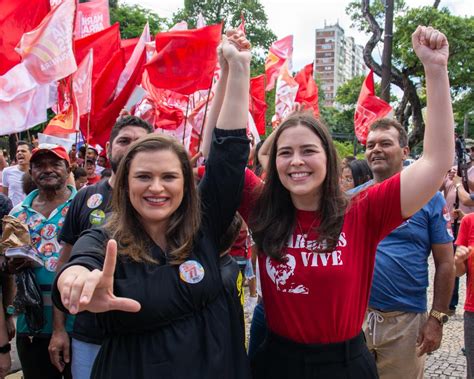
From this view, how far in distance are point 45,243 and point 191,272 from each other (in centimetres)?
155

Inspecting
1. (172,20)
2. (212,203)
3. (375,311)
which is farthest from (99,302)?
(172,20)

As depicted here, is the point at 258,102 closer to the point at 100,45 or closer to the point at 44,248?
the point at 100,45

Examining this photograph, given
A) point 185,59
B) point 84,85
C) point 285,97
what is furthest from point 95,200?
point 285,97

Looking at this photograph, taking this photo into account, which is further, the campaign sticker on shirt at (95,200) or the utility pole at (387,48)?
the utility pole at (387,48)

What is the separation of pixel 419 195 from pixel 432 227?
113 cm

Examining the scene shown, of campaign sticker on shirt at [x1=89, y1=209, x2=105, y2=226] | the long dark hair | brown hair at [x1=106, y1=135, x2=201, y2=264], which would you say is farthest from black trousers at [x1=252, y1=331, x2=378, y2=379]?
campaign sticker on shirt at [x1=89, y1=209, x2=105, y2=226]

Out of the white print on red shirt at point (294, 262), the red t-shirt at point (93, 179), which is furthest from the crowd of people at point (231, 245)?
the red t-shirt at point (93, 179)

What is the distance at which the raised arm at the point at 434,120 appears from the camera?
5.74 feet

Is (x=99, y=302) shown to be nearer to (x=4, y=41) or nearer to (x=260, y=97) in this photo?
(x=4, y=41)

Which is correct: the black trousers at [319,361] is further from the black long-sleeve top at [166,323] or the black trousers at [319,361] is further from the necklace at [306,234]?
the necklace at [306,234]

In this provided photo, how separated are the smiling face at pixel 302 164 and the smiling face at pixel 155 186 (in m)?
0.45

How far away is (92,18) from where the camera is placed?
8.41 m

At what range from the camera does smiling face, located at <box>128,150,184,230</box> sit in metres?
1.74

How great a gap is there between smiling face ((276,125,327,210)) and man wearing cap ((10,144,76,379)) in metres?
1.60
